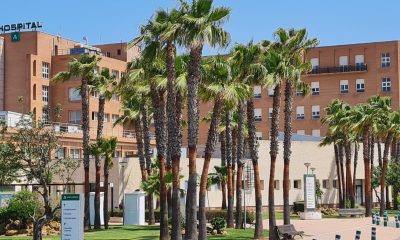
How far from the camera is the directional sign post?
24.5m

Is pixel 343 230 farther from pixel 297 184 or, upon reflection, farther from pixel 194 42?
pixel 297 184

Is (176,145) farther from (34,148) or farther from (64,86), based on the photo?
(64,86)

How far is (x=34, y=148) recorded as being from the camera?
33.3 meters

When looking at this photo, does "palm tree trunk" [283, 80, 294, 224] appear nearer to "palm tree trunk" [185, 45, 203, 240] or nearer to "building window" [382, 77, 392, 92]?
"palm tree trunk" [185, 45, 203, 240]

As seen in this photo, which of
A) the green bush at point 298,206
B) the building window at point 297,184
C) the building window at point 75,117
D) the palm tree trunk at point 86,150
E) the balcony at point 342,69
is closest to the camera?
the palm tree trunk at point 86,150

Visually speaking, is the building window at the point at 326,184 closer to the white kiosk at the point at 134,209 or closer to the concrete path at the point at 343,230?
the concrete path at the point at 343,230

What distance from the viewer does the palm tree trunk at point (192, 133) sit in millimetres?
30906

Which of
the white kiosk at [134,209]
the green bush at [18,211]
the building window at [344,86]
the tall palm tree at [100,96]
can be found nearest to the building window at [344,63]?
the building window at [344,86]

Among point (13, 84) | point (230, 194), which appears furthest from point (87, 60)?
point (13, 84)

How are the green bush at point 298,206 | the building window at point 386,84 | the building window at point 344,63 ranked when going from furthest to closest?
1. the building window at point 344,63
2. the building window at point 386,84
3. the green bush at point 298,206

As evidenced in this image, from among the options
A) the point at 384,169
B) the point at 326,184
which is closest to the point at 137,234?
the point at 384,169

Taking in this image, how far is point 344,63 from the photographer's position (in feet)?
331

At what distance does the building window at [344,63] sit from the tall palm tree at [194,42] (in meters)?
71.3

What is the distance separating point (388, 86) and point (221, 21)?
71270 mm
